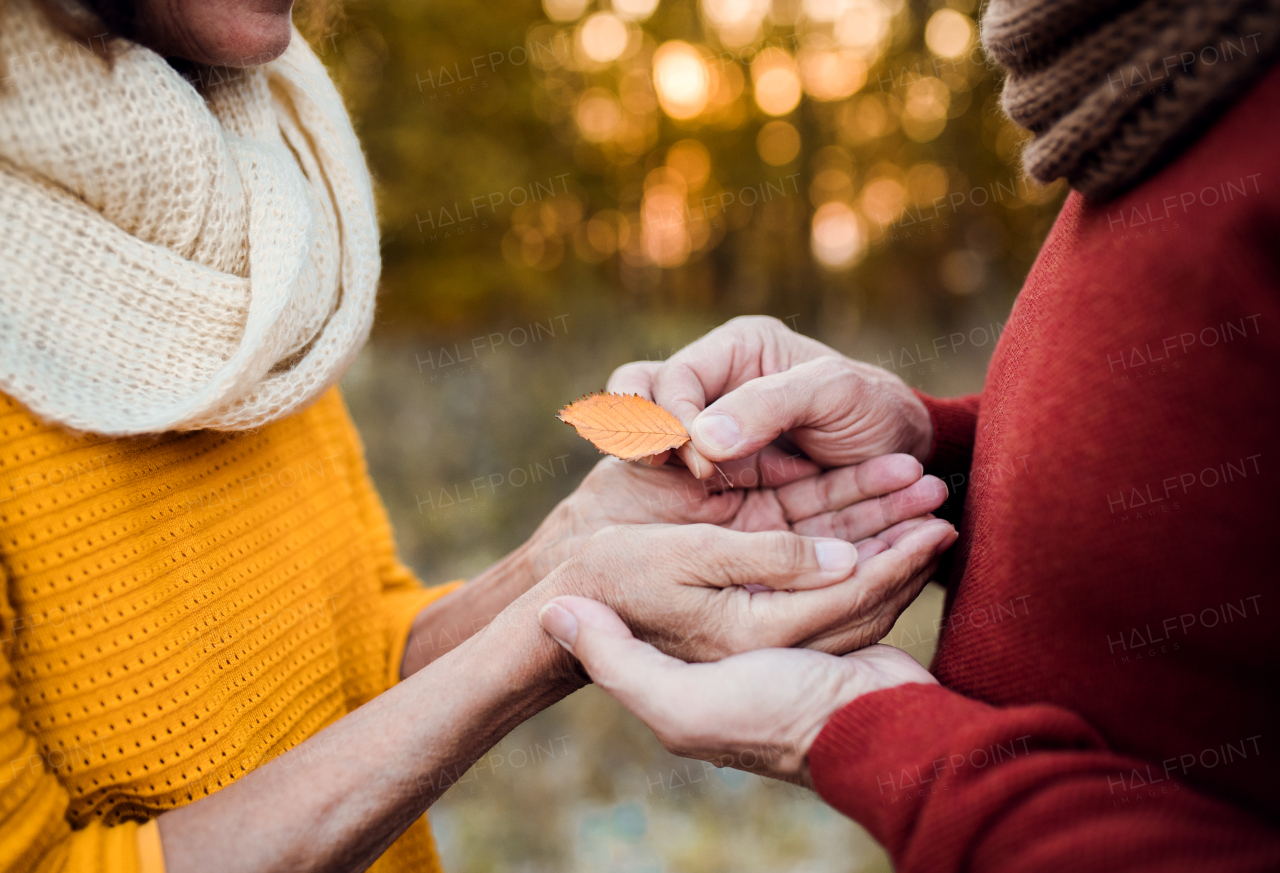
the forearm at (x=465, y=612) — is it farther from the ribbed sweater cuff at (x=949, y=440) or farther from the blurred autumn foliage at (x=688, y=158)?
the blurred autumn foliage at (x=688, y=158)

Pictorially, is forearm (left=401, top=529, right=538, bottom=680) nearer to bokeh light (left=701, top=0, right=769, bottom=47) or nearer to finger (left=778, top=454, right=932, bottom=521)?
finger (left=778, top=454, right=932, bottom=521)

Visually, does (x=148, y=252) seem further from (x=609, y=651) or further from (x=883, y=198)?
(x=883, y=198)

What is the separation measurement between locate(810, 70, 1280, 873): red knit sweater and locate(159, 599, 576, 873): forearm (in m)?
0.60

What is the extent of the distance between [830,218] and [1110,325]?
1306 centimetres

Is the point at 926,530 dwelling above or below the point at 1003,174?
above

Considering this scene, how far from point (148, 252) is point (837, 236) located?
43.9ft

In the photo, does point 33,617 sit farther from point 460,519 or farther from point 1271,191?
point 460,519

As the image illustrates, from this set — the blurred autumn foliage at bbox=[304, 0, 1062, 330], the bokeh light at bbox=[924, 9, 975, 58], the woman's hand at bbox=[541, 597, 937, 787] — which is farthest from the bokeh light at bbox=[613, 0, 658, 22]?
the woman's hand at bbox=[541, 597, 937, 787]

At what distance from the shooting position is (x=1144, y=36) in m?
0.91

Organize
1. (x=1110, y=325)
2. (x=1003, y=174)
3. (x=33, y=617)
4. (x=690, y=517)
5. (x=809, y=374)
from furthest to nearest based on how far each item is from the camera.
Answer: (x=1003, y=174)
(x=690, y=517)
(x=809, y=374)
(x=33, y=617)
(x=1110, y=325)

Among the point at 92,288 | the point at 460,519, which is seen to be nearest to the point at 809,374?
the point at 92,288

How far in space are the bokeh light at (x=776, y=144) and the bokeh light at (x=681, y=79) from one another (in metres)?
1.11

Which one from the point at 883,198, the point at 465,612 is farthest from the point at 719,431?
the point at 883,198

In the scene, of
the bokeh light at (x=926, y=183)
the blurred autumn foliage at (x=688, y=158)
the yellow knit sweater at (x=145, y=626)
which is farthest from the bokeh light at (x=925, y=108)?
the yellow knit sweater at (x=145, y=626)
